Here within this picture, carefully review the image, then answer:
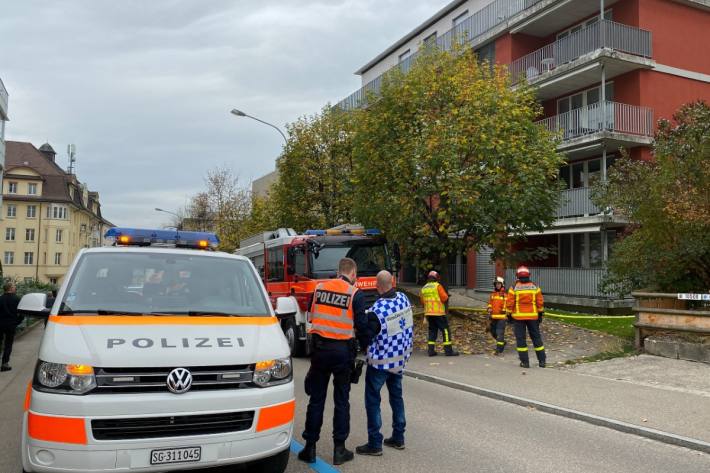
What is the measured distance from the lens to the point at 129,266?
520cm

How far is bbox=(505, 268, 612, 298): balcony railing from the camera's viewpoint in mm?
21234

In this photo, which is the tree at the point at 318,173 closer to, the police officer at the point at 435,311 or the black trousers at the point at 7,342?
the police officer at the point at 435,311

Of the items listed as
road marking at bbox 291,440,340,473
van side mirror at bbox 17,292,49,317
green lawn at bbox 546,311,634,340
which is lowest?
road marking at bbox 291,440,340,473

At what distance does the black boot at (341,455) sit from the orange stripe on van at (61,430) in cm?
227

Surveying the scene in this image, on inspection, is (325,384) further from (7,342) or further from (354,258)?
(7,342)

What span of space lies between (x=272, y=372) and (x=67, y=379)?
4.47 ft

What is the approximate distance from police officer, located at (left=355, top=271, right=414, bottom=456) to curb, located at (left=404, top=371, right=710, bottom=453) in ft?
8.85

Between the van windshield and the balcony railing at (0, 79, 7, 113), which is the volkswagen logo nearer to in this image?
the van windshield

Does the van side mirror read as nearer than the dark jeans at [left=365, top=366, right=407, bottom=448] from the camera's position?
Yes

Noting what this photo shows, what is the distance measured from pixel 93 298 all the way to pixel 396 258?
9541 millimetres

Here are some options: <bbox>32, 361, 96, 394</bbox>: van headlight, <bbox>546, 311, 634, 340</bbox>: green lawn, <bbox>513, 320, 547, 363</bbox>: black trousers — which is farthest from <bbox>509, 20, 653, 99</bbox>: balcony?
<bbox>32, 361, 96, 394</bbox>: van headlight

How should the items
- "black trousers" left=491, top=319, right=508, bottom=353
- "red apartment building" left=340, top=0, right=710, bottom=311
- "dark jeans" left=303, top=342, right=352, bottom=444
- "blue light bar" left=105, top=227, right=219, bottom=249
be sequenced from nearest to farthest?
"dark jeans" left=303, top=342, right=352, bottom=444 → "blue light bar" left=105, top=227, right=219, bottom=249 → "black trousers" left=491, top=319, right=508, bottom=353 → "red apartment building" left=340, top=0, right=710, bottom=311

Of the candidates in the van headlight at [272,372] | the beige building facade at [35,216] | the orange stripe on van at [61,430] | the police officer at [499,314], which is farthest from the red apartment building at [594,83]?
the beige building facade at [35,216]

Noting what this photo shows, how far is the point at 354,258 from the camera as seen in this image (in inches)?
511
